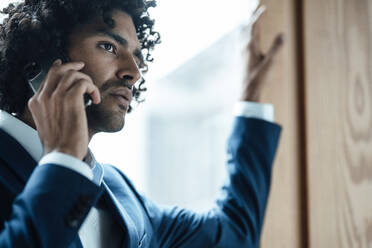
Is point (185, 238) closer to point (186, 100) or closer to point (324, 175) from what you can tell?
point (324, 175)

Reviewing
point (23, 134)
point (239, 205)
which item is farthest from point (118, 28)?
point (239, 205)

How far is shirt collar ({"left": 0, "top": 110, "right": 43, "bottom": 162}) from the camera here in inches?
26.7

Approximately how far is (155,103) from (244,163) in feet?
2.86

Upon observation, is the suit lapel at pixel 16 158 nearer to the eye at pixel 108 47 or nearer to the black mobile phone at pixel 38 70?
the black mobile phone at pixel 38 70

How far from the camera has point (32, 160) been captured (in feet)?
2.16

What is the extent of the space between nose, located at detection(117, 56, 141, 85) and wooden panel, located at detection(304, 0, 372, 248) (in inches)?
20.1

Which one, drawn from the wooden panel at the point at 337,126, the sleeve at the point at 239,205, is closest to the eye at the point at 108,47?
the sleeve at the point at 239,205

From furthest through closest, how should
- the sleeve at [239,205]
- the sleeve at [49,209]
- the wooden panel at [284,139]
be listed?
the wooden panel at [284,139], the sleeve at [239,205], the sleeve at [49,209]

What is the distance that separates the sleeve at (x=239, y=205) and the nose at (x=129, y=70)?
0.96 ft

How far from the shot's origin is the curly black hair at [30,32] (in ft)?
2.44

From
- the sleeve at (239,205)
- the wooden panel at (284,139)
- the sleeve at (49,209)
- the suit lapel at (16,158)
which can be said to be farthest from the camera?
the wooden panel at (284,139)

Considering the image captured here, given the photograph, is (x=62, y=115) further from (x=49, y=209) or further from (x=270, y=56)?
(x=270, y=56)

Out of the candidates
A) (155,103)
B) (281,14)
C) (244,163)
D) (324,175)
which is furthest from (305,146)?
(155,103)

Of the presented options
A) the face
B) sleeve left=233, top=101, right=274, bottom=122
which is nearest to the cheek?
the face
